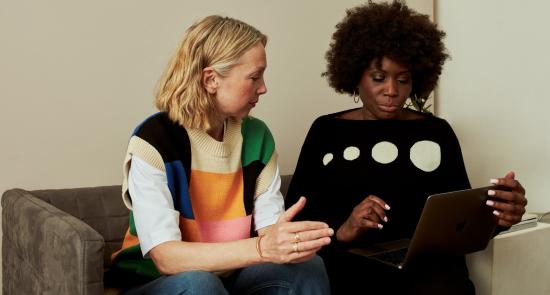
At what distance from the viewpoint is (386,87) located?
5.81ft

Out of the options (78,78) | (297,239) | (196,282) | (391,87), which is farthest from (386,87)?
(78,78)

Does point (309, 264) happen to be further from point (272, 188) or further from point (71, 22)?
point (71, 22)

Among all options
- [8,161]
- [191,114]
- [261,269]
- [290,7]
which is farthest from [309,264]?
[290,7]

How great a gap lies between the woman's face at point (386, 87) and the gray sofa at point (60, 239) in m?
0.47

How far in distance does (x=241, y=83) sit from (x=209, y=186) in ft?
0.83

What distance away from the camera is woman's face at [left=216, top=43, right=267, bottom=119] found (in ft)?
4.59

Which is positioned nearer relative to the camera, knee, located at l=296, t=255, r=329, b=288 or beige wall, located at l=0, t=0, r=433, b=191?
knee, located at l=296, t=255, r=329, b=288

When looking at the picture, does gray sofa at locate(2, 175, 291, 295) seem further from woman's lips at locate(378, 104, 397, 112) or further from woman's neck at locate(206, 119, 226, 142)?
woman's lips at locate(378, 104, 397, 112)

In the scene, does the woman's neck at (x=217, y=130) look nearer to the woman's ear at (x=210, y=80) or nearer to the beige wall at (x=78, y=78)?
the woman's ear at (x=210, y=80)

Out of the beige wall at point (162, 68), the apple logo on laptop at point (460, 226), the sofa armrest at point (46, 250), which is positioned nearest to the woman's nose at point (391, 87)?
the apple logo on laptop at point (460, 226)

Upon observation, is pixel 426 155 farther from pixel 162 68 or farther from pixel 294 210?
pixel 162 68

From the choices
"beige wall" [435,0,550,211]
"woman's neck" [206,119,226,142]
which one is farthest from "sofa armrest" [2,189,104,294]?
"beige wall" [435,0,550,211]

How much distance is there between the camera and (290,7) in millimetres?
2402

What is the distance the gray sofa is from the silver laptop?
0.60 m
